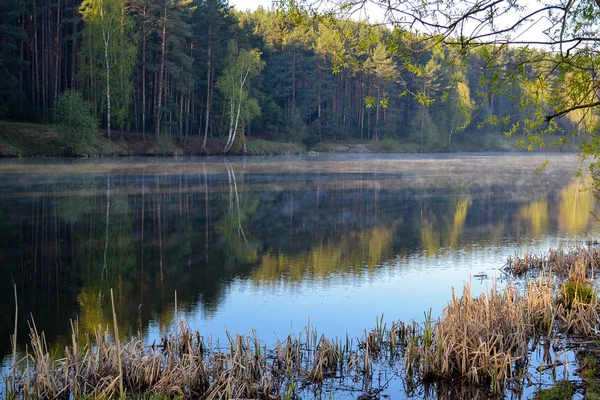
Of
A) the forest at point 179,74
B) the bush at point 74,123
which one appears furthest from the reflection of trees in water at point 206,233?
the bush at point 74,123

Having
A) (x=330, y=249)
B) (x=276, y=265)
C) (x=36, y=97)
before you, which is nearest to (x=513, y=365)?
(x=276, y=265)

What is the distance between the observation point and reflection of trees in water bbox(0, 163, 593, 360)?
13.7 meters

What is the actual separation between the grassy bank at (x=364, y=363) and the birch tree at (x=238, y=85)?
7061 cm

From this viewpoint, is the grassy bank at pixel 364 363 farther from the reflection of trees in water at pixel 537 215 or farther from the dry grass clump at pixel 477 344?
the reflection of trees in water at pixel 537 215

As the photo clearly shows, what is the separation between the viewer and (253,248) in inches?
779

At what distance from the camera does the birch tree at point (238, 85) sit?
80062mm

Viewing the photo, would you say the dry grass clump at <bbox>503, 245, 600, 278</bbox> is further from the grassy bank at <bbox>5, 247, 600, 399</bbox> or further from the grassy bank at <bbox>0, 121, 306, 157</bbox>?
the grassy bank at <bbox>0, 121, 306, 157</bbox>

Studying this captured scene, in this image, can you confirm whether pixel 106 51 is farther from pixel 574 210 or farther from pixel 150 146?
pixel 574 210

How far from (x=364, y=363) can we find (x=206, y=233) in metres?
14.1

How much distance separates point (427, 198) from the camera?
3425cm

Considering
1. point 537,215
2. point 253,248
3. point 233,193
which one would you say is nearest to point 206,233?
point 253,248

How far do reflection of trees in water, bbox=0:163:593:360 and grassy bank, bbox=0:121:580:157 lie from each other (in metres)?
6.08

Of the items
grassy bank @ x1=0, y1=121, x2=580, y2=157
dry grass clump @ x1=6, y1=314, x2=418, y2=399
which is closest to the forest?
grassy bank @ x1=0, y1=121, x2=580, y2=157

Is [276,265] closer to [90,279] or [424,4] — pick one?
[90,279]
